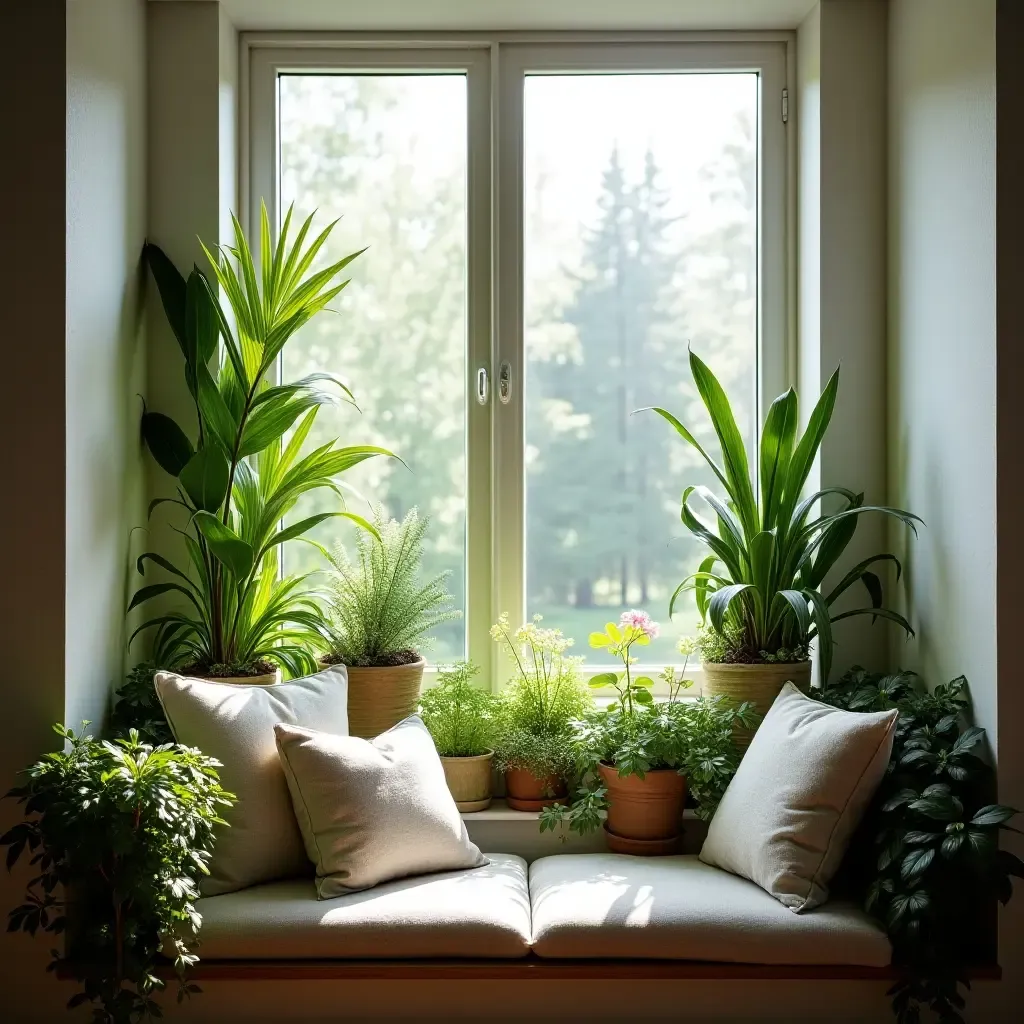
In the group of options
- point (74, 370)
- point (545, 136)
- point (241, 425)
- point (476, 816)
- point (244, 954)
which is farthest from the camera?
point (545, 136)

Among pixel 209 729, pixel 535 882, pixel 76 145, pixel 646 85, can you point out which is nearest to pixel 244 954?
pixel 209 729

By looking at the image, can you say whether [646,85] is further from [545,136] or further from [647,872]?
[647,872]

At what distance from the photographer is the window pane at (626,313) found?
10.5ft

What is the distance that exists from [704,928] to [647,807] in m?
0.47

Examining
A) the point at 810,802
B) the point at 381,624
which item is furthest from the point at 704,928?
the point at 381,624

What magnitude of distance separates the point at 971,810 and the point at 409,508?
1762 mm

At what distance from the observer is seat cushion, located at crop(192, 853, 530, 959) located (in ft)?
7.40

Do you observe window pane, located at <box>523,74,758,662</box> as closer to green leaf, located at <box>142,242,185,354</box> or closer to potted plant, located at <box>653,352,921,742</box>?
potted plant, located at <box>653,352,921,742</box>

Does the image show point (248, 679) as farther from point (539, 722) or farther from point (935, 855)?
point (935, 855)

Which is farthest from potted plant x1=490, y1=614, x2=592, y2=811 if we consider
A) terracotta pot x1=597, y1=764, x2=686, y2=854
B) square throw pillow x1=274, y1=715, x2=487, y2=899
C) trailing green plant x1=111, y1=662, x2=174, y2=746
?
trailing green plant x1=111, y1=662, x2=174, y2=746

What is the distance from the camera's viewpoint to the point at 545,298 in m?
3.21

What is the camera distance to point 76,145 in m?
2.43

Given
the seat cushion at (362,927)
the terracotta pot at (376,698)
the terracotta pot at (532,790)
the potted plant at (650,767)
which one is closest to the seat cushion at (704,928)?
the seat cushion at (362,927)

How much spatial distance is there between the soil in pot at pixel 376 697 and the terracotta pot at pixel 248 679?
0.67ft
